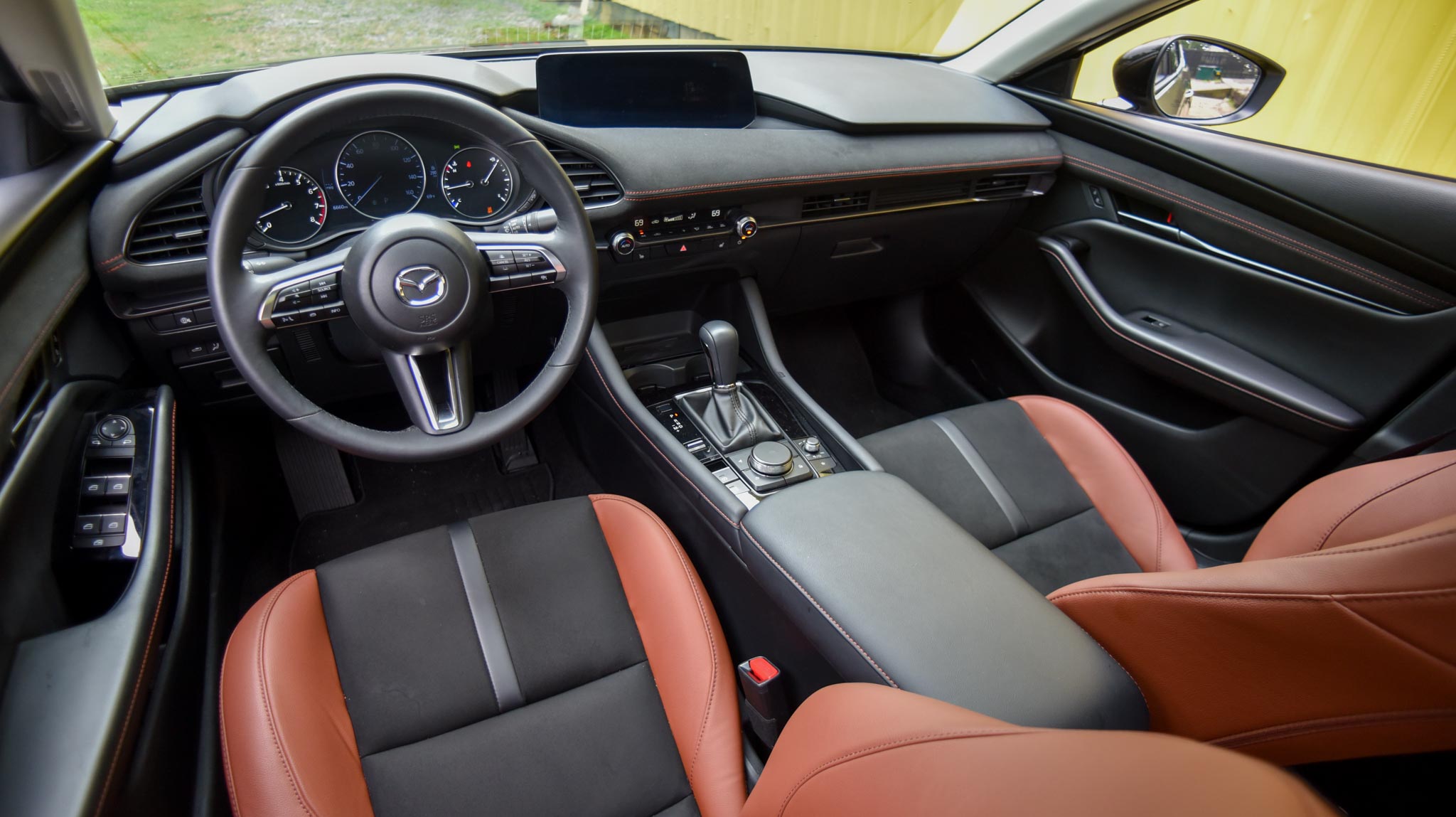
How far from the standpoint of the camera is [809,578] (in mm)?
1110

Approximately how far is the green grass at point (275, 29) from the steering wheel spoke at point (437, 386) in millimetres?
724

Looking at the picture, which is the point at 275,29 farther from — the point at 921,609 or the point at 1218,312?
the point at 1218,312

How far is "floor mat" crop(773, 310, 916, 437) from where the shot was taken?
8.43ft

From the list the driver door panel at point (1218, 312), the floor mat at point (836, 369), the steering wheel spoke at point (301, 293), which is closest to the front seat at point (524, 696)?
the steering wheel spoke at point (301, 293)

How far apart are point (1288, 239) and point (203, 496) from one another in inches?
91.7

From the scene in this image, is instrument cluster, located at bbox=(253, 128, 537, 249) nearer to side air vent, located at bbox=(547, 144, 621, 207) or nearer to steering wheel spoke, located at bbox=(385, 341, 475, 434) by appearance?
side air vent, located at bbox=(547, 144, 621, 207)

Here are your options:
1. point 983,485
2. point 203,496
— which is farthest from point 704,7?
point 203,496

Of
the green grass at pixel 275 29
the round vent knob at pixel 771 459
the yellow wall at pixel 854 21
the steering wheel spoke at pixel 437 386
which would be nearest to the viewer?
the steering wheel spoke at pixel 437 386

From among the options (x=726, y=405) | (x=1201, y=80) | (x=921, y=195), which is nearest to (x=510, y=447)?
(x=726, y=405)

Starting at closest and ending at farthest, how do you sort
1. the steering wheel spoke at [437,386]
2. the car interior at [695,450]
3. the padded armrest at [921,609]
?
the car interior at [695,450], the padded armrest at [921,609], the steering wheel spoke at [437,386]

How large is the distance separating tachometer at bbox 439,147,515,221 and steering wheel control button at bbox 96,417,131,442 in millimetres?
612

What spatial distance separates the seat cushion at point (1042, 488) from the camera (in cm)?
156

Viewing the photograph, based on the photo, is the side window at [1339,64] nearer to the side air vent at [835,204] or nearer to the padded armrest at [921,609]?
the side air vent at [835,204]

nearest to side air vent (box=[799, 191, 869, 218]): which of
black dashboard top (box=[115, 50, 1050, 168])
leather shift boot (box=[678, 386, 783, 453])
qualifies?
black dashboard top (box=[115, 50, 1050, 168])
